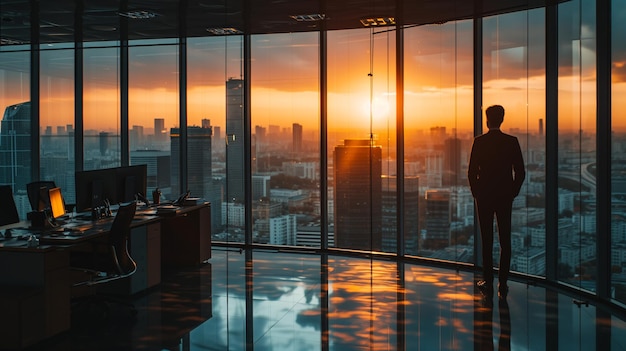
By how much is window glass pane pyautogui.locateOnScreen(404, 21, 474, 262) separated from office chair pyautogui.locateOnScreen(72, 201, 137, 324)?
13.4 feet

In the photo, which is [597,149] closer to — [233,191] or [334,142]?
[334,142]

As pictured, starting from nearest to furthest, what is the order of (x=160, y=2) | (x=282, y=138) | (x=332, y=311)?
1. (x=332, y=311)
2. (x=160, y=2)
3. (x=282, y=138)

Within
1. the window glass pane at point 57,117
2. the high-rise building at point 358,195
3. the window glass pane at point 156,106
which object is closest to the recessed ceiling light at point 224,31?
the window glass pane at point 156,106

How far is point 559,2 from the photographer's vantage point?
6.78m

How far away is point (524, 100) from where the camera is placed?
7340 millimetres

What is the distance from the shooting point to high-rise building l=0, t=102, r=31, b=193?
35.2 feet

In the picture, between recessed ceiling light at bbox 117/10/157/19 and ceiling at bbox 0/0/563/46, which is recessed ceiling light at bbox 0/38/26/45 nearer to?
ceiling at bbox 0/0/563/46

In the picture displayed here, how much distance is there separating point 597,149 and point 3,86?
983 centimetres

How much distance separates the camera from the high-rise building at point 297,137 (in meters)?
9.30

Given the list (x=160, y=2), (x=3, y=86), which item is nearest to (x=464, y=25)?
(x=160, y=2)

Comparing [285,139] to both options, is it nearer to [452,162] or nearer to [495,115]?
[452,162]

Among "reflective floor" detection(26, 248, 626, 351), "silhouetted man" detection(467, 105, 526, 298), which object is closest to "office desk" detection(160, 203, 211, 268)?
"reflective floor" detection(26, 248, 626, 351)

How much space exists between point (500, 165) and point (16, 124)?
28.3 ft

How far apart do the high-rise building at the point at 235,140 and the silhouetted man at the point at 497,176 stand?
14.3ft
